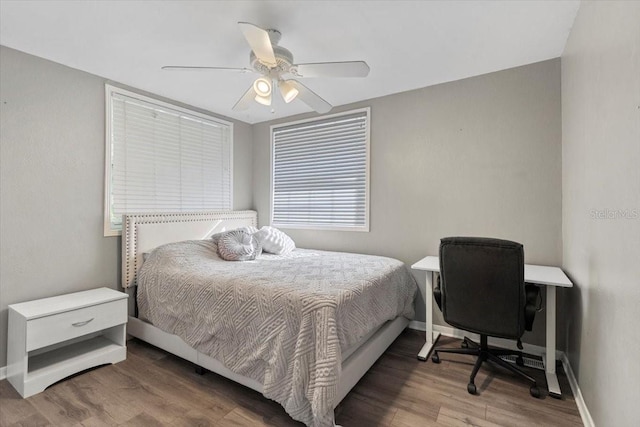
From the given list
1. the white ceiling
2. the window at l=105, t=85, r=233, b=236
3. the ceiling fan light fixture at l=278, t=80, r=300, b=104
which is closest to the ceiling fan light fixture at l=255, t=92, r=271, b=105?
the ceiling fan light fixture at l=278, t=80, r=300, b=104

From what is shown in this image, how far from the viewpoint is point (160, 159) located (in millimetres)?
3191

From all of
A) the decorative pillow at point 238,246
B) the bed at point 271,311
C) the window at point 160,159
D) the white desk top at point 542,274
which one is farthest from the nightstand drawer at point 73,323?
the white desk top at point 542,274

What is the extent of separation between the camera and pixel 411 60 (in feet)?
7.93

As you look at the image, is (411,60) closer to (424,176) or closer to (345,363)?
(424,176)

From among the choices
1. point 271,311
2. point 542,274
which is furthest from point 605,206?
point 271,311

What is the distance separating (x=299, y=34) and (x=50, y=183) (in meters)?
2.29

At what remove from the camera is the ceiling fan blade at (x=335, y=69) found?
1.88 m

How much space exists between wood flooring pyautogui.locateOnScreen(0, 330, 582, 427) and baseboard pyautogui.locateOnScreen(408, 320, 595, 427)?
0.05m

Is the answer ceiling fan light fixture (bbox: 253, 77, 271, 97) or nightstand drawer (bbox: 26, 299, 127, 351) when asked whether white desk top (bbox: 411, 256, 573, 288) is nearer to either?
ceiling fan light fixture (bbox: 253, 77, 271, 97)

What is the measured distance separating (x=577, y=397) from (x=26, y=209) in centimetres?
405

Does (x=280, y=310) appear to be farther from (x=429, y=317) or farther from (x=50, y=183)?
(x=50, y=183)

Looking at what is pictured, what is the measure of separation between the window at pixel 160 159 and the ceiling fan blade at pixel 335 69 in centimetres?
190

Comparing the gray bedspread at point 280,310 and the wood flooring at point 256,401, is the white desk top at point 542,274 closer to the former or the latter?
the gray bedspread at point 280,310

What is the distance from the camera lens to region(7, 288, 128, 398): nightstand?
1.98m
